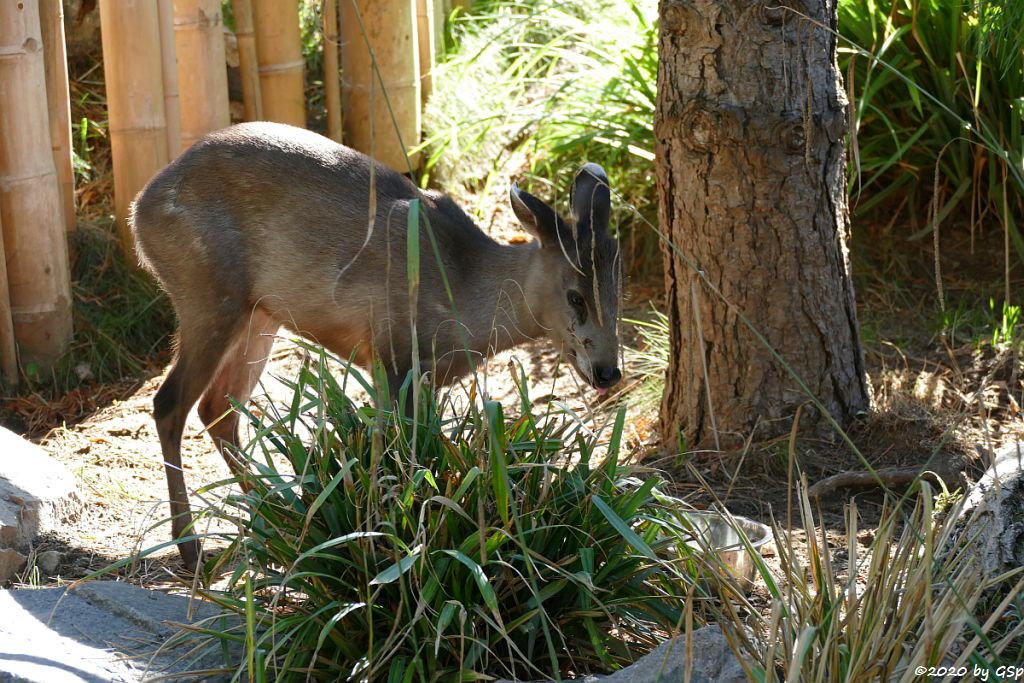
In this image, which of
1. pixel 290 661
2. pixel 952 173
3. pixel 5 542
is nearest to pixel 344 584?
pixel 290 661

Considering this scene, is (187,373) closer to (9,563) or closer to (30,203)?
(9,563)

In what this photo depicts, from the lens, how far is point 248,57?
698cm

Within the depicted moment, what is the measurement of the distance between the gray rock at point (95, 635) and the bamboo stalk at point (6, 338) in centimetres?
263

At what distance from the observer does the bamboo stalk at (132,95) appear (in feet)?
19.9

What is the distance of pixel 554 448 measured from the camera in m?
3.28

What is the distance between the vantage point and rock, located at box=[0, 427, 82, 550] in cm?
429

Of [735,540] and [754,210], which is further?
[754,210]

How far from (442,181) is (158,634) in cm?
491

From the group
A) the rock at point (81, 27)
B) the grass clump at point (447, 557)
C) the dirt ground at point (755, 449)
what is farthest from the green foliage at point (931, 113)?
the rock at point (81, 27)

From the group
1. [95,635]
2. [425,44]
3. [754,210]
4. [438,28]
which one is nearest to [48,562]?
[95,635]

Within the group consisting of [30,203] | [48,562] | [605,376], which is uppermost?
[30,203]

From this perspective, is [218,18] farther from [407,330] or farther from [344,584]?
[344,584]

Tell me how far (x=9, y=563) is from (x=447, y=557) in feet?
6.60

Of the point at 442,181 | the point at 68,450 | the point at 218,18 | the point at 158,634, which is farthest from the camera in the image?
the point at 442,181
